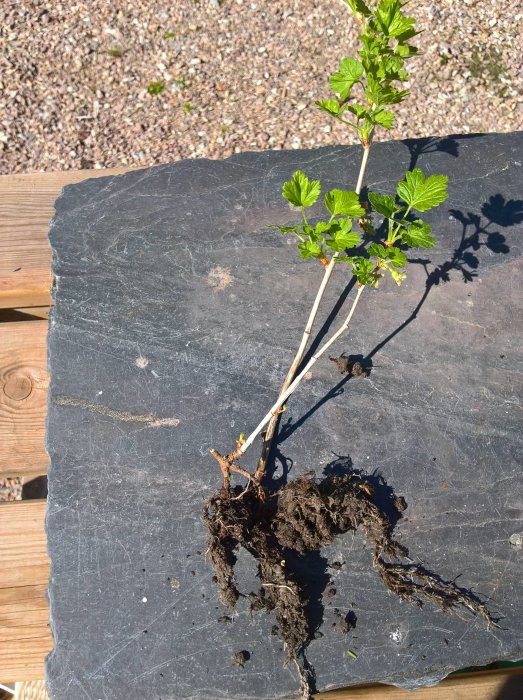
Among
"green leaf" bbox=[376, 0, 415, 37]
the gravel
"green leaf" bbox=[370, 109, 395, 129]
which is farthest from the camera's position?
the gravel

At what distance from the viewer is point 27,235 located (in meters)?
1.90

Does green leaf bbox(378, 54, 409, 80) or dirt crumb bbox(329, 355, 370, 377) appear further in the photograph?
dirt crumb bbox(329, 355, 370, 377)

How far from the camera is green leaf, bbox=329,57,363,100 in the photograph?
4.96 feet

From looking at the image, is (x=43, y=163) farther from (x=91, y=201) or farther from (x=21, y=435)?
(x=21, y=435)

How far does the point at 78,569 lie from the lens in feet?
5.26

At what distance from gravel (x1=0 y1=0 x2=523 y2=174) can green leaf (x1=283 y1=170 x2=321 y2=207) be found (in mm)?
1509

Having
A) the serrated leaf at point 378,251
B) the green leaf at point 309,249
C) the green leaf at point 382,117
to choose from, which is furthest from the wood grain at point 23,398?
the green leaf at point 382,117

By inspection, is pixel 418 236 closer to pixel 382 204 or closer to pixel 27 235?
pixel 382 204

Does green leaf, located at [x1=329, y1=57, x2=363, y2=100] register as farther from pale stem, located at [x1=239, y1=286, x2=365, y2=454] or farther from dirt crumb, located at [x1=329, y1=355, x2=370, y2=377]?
dirt crumb, located at [x1=329, y1=355, x2=370, y2=377]

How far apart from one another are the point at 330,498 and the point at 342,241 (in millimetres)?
620

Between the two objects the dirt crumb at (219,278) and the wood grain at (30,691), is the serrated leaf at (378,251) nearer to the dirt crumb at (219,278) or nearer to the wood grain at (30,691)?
the dirt crumb at (219,278)

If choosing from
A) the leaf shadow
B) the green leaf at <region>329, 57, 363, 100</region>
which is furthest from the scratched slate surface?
Result: the green leaf at <region>329, 57, 363, 100</region>

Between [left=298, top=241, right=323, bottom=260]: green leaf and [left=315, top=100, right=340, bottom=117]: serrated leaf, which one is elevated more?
[left=315, top=100, right=340, bottom=117]: serrated leaf

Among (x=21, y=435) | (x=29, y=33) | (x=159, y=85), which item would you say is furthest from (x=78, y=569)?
(x=29, y=33)
